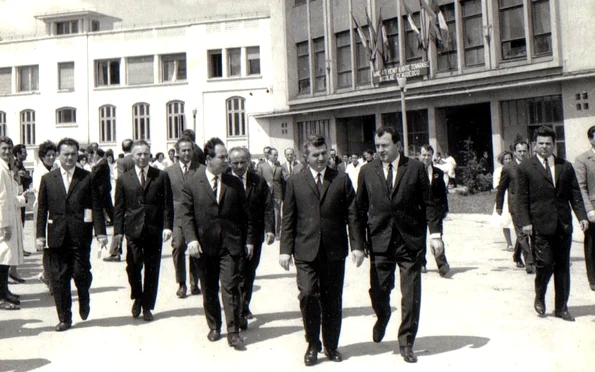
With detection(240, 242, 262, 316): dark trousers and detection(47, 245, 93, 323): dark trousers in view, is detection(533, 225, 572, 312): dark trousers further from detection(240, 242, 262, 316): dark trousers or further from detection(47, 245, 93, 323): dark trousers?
detection(47, 245, 93, 323): dark trousers

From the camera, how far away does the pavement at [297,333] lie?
19.9 feet

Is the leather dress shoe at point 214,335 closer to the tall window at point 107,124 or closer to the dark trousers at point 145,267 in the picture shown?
the dark trousers at point 145,267

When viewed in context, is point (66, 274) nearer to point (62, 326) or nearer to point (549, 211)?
point (62, 326)

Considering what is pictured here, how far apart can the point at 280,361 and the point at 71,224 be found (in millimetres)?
3036

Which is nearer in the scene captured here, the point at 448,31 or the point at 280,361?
the point at 280,361

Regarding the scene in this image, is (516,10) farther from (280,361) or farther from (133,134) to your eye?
(133,134)

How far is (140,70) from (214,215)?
4392 cm

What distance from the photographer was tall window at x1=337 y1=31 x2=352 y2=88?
34219 millimetres

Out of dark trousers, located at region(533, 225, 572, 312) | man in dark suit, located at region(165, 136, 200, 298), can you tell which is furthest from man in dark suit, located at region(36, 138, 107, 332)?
dark trousers, located at region(533, 225, 572, 312)

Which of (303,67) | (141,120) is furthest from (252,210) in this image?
(141,120)

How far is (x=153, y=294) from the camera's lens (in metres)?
8.17

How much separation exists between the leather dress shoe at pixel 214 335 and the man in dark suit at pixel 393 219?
5.21 feet

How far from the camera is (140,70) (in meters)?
49.1

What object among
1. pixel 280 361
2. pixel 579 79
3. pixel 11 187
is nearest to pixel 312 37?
pixel 579 79
